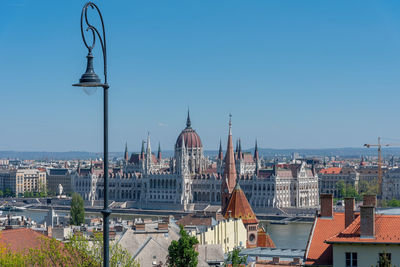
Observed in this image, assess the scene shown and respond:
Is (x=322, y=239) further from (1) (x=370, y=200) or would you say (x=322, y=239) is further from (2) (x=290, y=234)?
(2) (x=290, y=234)

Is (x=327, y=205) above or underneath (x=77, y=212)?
above

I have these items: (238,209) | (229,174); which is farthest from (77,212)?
(238,209)

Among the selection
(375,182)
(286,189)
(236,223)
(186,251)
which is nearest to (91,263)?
(186,251)

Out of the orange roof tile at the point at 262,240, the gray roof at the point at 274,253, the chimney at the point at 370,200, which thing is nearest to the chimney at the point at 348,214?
the chimney at the point at 370,200

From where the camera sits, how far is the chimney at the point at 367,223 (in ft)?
52.0

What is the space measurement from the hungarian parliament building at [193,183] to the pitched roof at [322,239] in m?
80.8

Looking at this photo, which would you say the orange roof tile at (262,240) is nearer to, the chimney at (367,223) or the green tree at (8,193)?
the chimney at (367,223)

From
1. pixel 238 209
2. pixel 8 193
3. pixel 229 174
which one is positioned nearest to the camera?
pixel 238 209

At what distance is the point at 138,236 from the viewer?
25625 millimetres

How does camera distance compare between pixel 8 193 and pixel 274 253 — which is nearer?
pixel 274 253

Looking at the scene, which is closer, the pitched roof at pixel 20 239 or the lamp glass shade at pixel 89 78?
the lamp glass shade at pixel 89 78

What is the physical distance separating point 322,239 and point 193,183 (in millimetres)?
93122

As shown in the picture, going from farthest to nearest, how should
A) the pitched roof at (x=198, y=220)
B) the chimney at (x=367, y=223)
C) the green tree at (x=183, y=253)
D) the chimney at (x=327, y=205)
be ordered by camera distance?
the pitched roof at (x=198, y=220) → the green tree at (x=183, y=253) → the chimney at (x=327, y=205) → the chimney at (x=367, y=223)

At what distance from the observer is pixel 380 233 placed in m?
16.2
